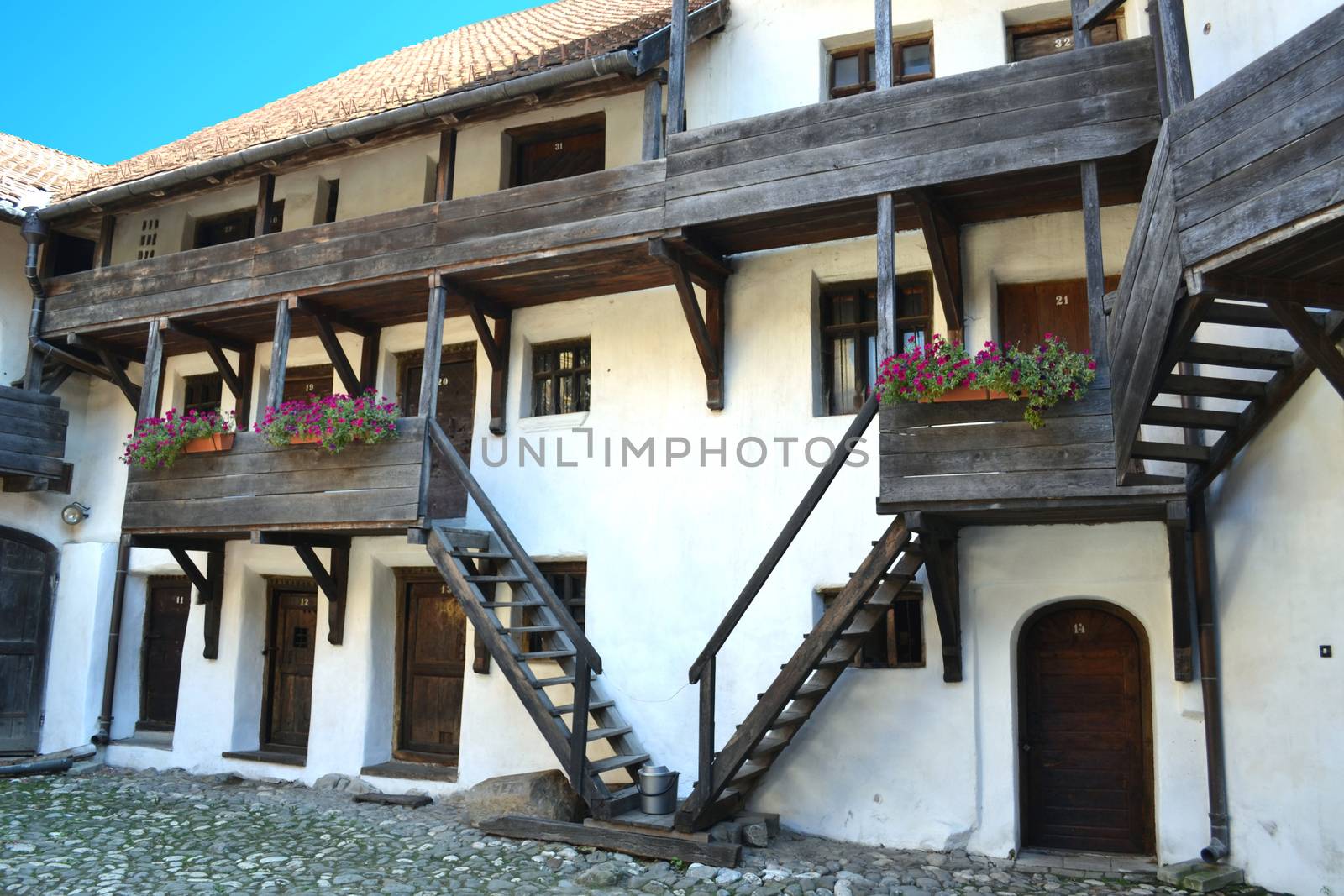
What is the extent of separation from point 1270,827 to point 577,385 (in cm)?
664

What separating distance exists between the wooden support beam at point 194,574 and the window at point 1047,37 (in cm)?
947

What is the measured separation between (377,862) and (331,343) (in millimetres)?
5133

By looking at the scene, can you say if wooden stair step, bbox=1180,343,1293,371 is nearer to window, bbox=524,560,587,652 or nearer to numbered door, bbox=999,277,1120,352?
numbered door, bbox=999,277,1120,352

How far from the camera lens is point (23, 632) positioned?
12.2 meters

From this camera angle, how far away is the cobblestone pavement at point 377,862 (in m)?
6.90

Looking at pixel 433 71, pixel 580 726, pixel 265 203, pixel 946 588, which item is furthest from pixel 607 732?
pixel 433 71

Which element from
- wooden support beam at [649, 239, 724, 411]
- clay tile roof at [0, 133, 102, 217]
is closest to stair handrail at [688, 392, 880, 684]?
wooden support beam at [649, 239, 724, 411]

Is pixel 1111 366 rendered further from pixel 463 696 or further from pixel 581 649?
pixel 463 696

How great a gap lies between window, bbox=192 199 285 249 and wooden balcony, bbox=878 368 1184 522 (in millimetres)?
8602

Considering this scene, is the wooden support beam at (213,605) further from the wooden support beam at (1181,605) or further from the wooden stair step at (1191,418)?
the wooden stair step at (1191,418)

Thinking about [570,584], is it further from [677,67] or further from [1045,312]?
[1045,312]

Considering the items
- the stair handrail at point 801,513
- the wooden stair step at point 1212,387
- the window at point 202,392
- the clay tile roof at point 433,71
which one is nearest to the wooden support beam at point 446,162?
the clay tile roof at point 433,71

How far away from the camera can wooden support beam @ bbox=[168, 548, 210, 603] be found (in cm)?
1131

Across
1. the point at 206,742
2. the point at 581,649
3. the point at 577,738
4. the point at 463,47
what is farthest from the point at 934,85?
the point at 206,742
